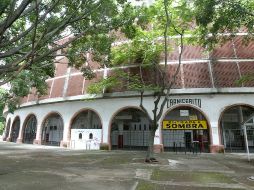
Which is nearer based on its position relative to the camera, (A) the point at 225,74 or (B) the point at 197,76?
(A) the point at 225,74

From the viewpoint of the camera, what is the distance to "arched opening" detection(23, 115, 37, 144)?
3234 centimetres

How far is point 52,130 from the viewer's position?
101 ft

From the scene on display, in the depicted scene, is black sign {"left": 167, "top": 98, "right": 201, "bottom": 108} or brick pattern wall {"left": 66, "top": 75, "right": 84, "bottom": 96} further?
brick pattern wall {"left": 66, "top": 75, "right": 84, "bottom": 96}

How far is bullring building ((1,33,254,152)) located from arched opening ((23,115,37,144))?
263 cm

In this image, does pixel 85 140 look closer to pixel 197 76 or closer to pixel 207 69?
pixel 197 76

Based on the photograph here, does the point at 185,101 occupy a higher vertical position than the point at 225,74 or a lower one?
lower

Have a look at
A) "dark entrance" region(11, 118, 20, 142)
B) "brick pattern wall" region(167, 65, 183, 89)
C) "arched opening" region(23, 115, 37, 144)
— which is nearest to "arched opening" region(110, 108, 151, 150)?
"brick pattern wall" region(167, 65, 183, 89)

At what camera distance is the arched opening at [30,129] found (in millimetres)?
32344

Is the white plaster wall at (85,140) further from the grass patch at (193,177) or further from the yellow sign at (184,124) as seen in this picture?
the grass patch at (193,177)

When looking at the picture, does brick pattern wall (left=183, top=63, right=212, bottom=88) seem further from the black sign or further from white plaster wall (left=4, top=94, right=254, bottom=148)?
the black sign

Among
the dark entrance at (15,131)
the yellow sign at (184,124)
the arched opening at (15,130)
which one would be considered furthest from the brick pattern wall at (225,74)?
the dark entrance at (15,131)

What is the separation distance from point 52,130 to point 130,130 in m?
9.87

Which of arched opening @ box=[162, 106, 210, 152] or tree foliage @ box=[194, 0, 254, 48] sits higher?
tree foliage @ box=[194, 0, 254, 48]

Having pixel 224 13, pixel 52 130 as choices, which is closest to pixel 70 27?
pixel 224 13
